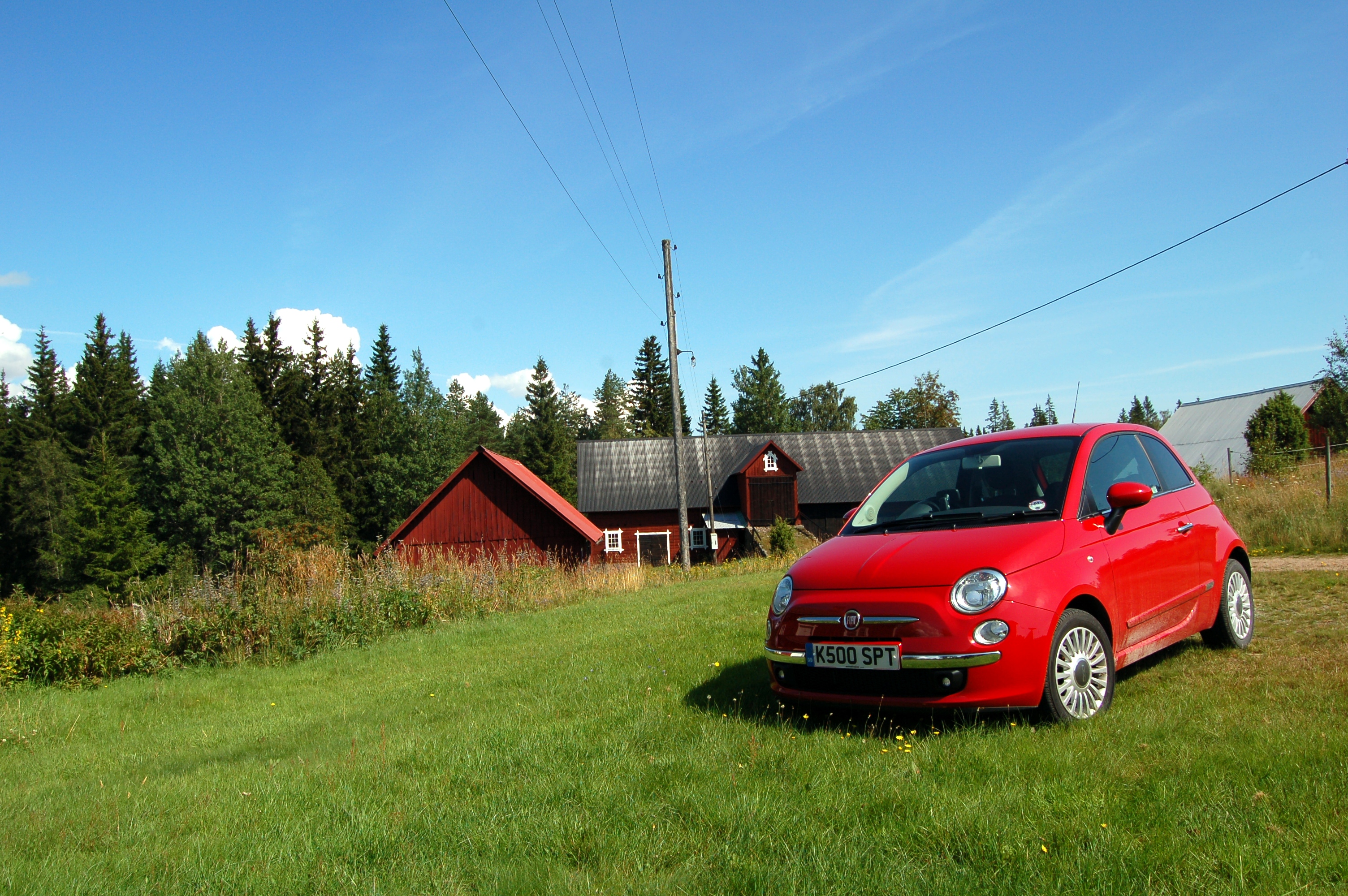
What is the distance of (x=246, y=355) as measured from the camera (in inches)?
2707

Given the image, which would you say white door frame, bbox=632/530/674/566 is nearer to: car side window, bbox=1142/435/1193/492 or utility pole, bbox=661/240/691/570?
utility pole, bbox=661/240/691/570

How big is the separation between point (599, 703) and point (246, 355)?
72.3 meters

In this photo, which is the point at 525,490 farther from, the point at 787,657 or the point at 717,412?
the point at 717,412

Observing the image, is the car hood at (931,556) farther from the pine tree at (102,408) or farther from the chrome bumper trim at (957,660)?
the pine tree at (102,408)

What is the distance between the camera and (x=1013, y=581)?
432 centimetres

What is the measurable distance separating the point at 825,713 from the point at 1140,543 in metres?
2.22

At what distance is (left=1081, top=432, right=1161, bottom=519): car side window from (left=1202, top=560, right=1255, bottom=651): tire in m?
0.97

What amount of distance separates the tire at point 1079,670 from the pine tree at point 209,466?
2191 inches

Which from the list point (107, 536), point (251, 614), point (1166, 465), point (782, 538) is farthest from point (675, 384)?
point (107, 536)

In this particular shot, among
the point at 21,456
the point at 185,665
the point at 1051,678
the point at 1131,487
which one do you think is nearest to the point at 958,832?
the point at 1051,678

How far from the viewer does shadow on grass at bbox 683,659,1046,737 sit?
4492mm

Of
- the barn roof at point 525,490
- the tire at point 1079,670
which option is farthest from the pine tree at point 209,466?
the tire at point 1079,670

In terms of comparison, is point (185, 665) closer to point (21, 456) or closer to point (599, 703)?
point (599, 703)

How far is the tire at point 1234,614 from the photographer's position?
593 centimetres
